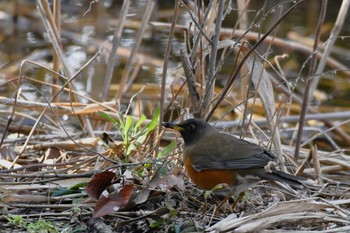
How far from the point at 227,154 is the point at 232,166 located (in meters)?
0.09

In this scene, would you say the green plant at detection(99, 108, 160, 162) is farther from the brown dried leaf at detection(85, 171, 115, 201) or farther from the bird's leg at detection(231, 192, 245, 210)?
the bird's leg at detection(231, 192, 245, 210)

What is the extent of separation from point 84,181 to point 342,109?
4200 mm

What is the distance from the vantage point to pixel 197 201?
13.5ft

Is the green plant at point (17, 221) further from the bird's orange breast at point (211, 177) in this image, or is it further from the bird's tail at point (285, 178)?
the bird's tail at point (285, 178)

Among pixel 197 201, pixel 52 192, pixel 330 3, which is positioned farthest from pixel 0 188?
pixel 330 3

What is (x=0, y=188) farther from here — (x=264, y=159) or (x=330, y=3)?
(x=330, y=3)

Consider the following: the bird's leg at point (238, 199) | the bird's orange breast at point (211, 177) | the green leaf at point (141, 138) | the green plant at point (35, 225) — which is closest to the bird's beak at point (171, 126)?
the green leaf at point (141, 138)

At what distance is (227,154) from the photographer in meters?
4.18

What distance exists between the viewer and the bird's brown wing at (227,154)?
4086mm

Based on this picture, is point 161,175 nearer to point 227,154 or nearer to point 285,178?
point 227,154

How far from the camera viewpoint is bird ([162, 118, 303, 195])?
4066 millimetres

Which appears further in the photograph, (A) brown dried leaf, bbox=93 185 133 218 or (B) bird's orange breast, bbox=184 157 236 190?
(B) bird's orange breast, bbox=184 157 236 190

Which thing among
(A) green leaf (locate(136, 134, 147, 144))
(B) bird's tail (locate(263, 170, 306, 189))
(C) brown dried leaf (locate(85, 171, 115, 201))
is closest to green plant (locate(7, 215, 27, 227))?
(C) brown dried leaf (locate(85, 171, 115, 201))

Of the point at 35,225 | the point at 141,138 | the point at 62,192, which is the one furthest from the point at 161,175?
the point at 35,225
